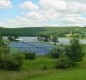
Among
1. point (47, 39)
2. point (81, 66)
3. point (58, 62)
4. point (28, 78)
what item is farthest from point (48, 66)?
point (47, 39)

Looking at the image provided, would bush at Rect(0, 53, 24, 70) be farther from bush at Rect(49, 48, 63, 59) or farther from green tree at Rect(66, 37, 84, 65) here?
bush at Rect(49, 48, 63, 59)

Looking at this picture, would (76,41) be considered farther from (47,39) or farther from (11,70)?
(47,39)

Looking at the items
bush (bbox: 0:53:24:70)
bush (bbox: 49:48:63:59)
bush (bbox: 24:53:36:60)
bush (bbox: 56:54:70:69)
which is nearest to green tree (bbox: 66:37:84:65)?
bush (bbox: 56:54:70:69)

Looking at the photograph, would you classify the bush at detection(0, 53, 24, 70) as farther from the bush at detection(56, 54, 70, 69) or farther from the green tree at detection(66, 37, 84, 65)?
the green tree at detection(66, 37, 84, 65)

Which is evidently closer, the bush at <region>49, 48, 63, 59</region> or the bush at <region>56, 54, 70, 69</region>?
the bush at <region>56, 54, 70, 69</region>

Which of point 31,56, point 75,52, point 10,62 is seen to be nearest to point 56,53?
point 75,52

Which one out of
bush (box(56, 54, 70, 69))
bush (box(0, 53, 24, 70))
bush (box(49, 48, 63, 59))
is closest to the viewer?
bush (box(0, 53, 24, 70))

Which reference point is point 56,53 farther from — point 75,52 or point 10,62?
point 10,62

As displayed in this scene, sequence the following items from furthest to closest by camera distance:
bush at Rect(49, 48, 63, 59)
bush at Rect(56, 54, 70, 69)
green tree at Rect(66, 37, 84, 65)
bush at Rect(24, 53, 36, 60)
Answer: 1. bush at Rect(49, 48, 63, 59)
2. bush at Rect(24, 53, 36, 60)
3. green tree at Rect(66, 37, 84, 65)
4. bush at Rect(56, 54, 70, 69)

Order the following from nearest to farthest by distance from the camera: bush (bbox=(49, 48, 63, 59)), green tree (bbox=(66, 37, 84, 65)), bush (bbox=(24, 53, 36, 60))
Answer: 1. green tree (bbox=(66, 37, 84, 65))
2. bush (bbox=(24, 53, 36, 60))
3. bush (bbox=(49, 48, 63, 59))

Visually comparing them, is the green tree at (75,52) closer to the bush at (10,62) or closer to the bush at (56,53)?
the bush at (56,53)

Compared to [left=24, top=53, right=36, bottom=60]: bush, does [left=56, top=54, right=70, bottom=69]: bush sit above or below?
below

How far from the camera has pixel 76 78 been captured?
4072cm

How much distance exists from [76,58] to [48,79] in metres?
22.9
